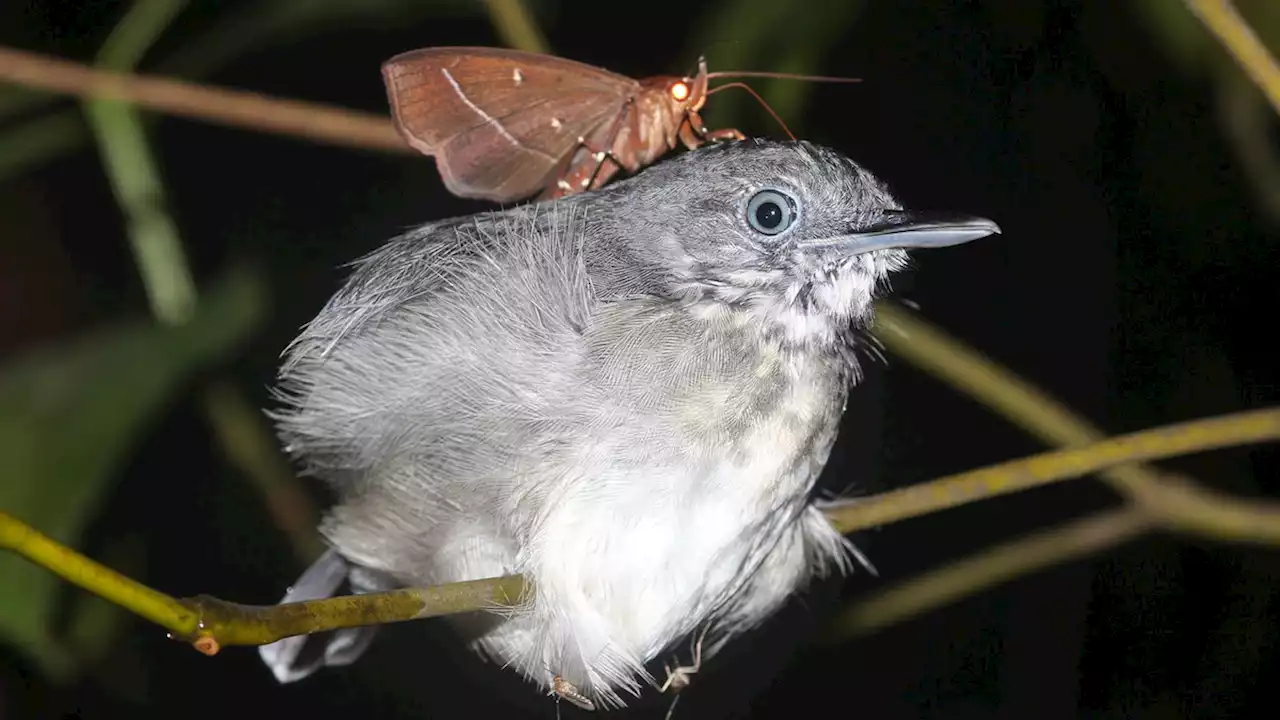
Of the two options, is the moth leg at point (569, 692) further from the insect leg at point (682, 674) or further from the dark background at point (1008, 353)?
the dark background at point (1008, 353)

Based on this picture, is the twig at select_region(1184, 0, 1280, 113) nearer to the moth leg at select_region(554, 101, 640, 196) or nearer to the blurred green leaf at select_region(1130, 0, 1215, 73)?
the blurred green leaf at select_region(1130, 0, 1215, 73)

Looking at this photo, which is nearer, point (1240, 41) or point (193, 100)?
point (1240, 41)

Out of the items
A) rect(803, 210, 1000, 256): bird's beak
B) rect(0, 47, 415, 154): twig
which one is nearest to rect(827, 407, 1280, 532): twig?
rect(803, 210, 1000, 256): bird's beak

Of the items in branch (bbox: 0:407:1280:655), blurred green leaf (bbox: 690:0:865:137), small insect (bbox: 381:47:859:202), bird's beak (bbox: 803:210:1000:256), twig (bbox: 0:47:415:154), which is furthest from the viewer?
blurred green leaf (bbox: 690:0:865:137)

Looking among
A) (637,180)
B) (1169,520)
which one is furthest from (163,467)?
(1169,520)

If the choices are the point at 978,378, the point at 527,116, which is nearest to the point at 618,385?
the point at 527,116

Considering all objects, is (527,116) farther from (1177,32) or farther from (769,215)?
(1177,32)
